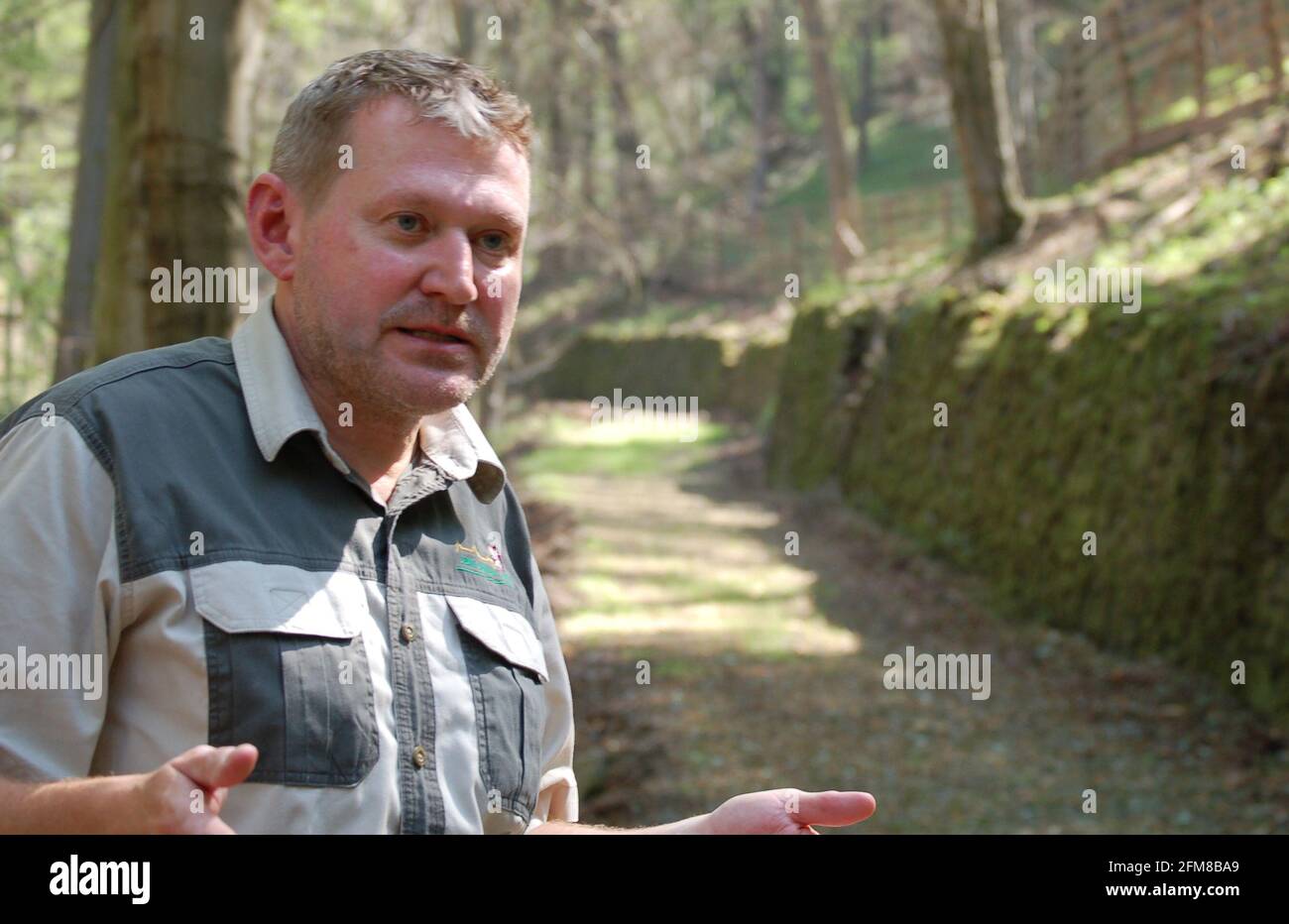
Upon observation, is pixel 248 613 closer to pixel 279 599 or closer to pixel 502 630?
pixel 279 599

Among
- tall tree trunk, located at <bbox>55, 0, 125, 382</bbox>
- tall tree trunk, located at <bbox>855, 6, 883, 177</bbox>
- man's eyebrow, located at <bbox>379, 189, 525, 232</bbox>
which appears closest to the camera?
man's eyebrow, located at <bbox>379, 189, 525, 232</bbox>

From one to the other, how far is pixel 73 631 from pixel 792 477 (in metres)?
18.8

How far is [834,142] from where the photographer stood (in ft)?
89.7

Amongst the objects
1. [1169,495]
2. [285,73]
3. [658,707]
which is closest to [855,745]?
[658,707]

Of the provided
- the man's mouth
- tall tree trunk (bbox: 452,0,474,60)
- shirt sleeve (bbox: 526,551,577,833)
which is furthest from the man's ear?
tall tree trunk (bbox: 452,0,474,60)

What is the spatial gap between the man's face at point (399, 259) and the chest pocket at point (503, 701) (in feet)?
1.26

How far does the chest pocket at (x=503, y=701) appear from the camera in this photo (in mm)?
2348

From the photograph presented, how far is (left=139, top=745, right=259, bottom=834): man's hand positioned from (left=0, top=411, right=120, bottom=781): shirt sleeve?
26 cm

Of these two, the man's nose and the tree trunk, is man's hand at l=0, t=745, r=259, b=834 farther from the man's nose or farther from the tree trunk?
the tree trunk

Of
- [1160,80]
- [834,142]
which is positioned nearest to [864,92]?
[834,142]

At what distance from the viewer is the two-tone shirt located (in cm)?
196

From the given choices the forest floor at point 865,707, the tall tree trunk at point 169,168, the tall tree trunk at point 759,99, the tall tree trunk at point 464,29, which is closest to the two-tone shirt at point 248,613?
the tall tree trunk at point 169,168

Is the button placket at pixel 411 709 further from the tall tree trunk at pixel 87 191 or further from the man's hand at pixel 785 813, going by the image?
the tall tree trunk at pixel 87 191

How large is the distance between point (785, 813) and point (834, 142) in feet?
86.4
